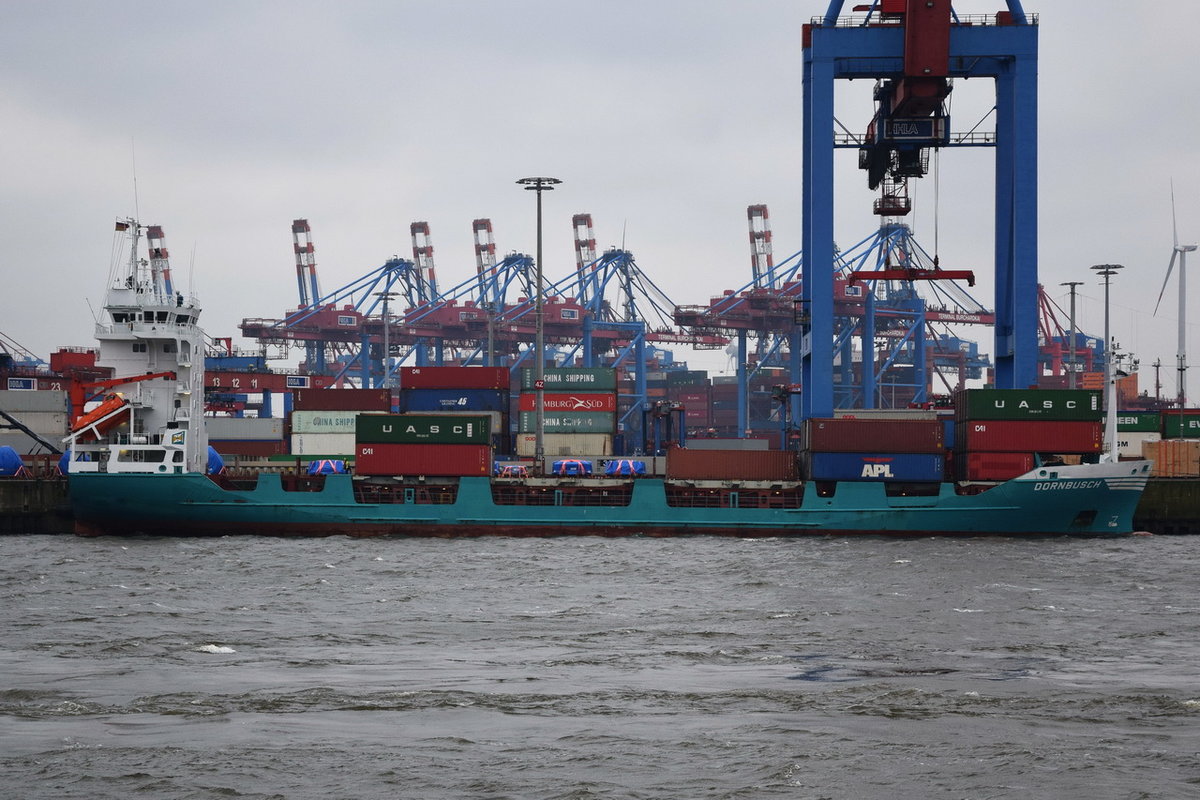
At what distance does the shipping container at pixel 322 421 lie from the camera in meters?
61.5

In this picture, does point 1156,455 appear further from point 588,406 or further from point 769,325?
point 769,325

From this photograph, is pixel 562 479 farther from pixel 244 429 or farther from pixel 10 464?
pixel 244 429

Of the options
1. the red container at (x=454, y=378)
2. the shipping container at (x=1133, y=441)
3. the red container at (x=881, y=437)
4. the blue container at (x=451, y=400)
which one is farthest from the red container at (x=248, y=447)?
the shipping container at (x=1133, y=441)

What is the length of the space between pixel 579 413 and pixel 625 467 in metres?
4.96

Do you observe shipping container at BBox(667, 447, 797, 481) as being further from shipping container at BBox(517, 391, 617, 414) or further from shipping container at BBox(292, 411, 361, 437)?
shipping container at BBox(292, 411, 361, 437)

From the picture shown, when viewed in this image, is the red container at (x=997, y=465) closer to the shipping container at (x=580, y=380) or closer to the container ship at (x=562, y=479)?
the container ship at (x=562, y=479)

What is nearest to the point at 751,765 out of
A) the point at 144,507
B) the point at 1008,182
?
the point at 144,507

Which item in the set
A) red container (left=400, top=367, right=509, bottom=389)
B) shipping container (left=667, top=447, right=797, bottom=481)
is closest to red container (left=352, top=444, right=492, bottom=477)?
shipping container (left=667, top=447, right=797, bottom=481)

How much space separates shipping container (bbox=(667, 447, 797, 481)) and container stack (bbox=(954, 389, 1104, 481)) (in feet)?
24.1

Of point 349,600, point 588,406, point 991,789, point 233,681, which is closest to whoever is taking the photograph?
point 991,789

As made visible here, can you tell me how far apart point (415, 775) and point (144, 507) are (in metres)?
36.3

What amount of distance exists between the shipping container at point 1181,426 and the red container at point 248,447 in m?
45.0

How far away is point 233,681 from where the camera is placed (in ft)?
64.6

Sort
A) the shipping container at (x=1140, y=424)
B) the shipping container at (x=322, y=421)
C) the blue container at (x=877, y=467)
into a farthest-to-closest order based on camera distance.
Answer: the shipping container at (x=1140, y=424)
the shipping container at (x=322, y=421)
the blue container at (x=877, y=467)
